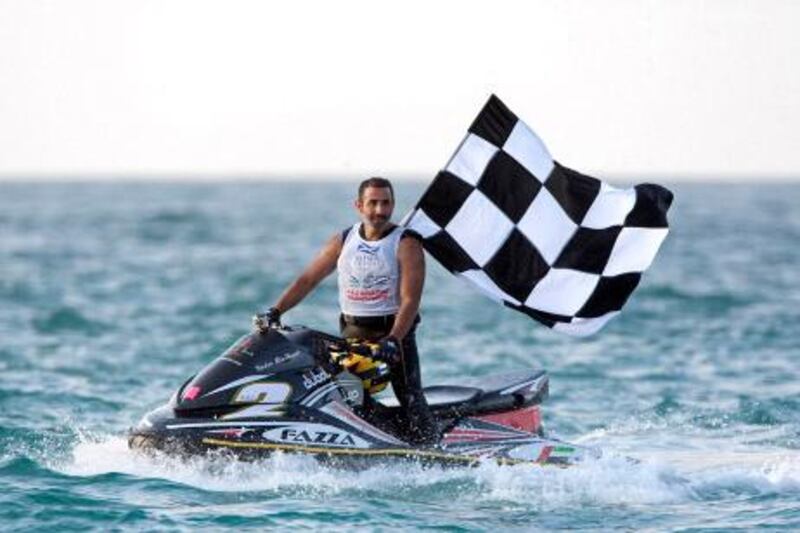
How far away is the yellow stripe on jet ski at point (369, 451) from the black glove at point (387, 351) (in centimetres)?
56

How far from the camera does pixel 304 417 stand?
965cm

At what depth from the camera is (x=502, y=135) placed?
11.0 meters

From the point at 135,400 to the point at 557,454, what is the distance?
19.3 ft

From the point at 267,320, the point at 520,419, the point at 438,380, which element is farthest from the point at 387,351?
the point at 438,380

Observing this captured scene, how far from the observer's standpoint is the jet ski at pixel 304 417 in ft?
31.3

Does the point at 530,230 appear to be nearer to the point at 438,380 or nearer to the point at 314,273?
the point at 314,273

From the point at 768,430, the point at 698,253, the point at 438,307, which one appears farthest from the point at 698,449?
the point at 698,253

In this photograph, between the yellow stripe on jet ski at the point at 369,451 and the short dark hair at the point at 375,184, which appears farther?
the short dark hair at the point at 375,184

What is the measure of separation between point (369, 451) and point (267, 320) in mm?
1089

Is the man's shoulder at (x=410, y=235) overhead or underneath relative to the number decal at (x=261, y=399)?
overhead

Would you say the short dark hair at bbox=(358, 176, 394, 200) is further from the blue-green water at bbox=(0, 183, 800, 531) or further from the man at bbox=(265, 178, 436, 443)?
the blue-green water at bbox=(0, 183, 800, 531)

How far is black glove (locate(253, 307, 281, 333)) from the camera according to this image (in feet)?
32.8

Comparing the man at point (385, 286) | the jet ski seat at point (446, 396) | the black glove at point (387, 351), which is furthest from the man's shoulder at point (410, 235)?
the jet ski seat at point (446, 396)

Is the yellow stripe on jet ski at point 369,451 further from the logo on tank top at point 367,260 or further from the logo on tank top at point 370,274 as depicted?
the logo on tank top at point 367,260
